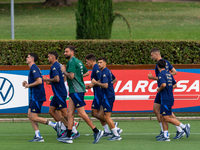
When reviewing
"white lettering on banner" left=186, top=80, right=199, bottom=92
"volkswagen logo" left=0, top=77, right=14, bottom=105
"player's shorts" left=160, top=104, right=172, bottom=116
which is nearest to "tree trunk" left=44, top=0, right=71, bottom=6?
"volkswagen logo" left=0, top=77, right=14, bottom=105

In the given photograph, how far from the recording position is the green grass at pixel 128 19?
28.3 m

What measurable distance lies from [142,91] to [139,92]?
0.11 metres

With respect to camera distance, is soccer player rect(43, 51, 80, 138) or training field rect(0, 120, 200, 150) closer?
training field rect(0, 120, 200, 150)

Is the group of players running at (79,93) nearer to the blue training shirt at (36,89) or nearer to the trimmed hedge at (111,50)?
the blue training shirt at (36,89)

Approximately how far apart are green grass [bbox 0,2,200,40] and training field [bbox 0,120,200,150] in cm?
1684

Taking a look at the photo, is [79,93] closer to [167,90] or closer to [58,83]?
[58,83]

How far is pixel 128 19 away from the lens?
34.8 m

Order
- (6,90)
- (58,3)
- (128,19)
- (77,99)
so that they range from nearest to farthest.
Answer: (77,99) < (6,90) < (128,19) < (58,3)

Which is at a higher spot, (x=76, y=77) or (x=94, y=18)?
(x=94, y=18)

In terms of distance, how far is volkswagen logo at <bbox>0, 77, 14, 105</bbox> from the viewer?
11609 millimetres

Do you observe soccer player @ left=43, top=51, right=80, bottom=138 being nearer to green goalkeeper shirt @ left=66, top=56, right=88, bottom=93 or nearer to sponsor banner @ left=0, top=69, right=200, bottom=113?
green goalkeeper shirt @ left=66, top=56, right=88, bottom=93

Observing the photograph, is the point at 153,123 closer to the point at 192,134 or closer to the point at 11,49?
the point at 192,134

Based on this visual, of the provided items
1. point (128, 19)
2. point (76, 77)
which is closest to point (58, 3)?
point (128, 19)

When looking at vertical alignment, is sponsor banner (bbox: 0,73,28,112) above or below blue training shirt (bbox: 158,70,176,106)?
below
